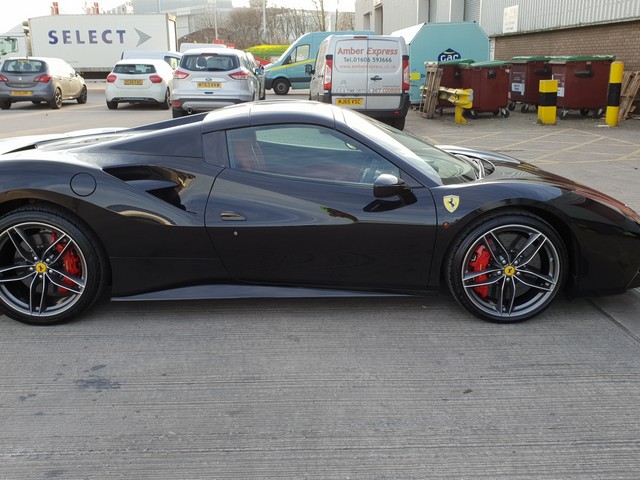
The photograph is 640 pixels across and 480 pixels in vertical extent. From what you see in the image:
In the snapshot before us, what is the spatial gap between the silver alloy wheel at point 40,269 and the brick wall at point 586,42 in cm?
1396

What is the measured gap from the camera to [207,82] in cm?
1475

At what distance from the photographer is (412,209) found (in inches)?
148

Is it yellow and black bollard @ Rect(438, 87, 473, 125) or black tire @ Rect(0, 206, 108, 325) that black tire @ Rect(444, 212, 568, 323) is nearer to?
black tire @ Rect(0, 206, 108, 325)

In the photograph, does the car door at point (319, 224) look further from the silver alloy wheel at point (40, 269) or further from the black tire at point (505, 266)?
the silver alloy wheel at point (40, 269)

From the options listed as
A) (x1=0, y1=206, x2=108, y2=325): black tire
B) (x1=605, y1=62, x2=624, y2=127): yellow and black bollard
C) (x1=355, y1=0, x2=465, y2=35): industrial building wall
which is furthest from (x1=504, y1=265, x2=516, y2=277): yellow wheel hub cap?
(x1=355, y1=0, x2=465, y2=35): industrial building wall

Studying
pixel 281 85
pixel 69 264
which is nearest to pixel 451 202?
pixel 69 264

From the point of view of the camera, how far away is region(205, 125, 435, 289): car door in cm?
377

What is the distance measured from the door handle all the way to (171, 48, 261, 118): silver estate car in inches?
445

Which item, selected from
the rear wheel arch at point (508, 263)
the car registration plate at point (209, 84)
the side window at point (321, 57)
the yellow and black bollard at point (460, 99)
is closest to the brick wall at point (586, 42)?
the yellow and black bollard at point (460, 99)

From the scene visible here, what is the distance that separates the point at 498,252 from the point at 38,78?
19.3m

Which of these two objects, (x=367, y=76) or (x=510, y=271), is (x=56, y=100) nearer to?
(x=367, y=76)

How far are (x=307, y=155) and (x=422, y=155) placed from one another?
2.57ft

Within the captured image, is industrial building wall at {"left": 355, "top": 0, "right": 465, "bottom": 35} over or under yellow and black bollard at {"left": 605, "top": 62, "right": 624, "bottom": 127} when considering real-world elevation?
over

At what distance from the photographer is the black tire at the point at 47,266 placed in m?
3.79
